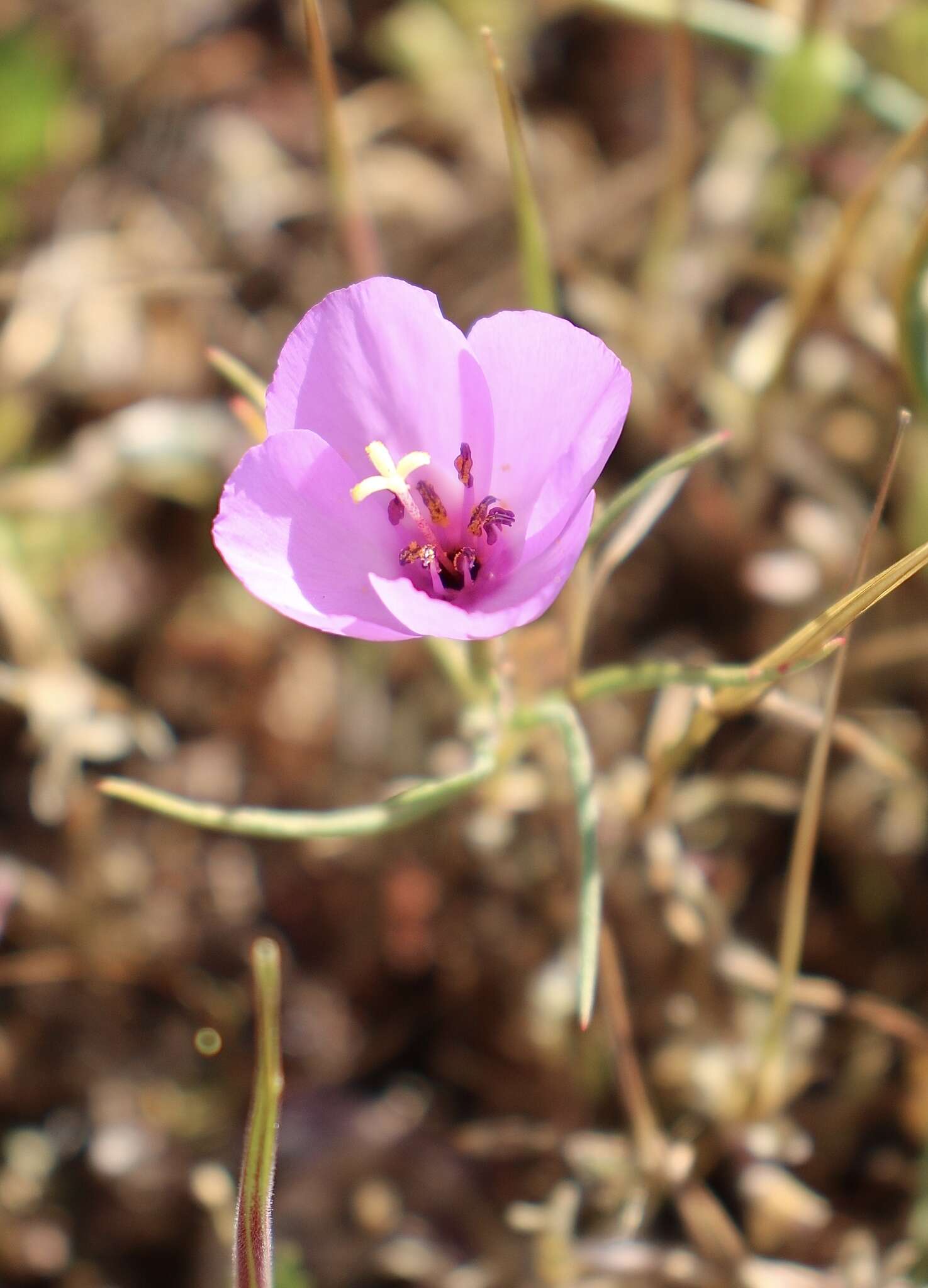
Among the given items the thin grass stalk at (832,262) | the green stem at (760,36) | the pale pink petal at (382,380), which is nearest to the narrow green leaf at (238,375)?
the pale pink petal at (382,380)

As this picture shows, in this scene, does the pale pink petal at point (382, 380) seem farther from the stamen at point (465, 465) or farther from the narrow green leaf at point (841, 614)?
the narrow green leaf at point (841, 614)

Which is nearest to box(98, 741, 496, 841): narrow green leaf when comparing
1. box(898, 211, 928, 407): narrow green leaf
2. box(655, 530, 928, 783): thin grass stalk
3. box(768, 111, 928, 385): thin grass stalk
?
box(655, 530, 928, 783): thin grass stalk

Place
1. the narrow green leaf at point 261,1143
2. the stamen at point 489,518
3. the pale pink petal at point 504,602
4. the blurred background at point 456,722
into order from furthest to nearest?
the blurred background at point 456,722 < the stamen at point 489,518 < the pale pink petal at point 504,602 < the narrow green leaf at point 261,1143

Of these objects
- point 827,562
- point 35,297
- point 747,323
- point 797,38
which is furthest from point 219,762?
point 797,38

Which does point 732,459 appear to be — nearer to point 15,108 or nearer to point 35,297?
point 35,297

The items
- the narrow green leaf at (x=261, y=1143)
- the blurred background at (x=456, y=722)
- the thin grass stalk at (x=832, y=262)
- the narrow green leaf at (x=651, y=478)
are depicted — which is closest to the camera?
the narrow green leaf at (x=261, y=1143)

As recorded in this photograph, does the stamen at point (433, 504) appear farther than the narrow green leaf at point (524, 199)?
Yes

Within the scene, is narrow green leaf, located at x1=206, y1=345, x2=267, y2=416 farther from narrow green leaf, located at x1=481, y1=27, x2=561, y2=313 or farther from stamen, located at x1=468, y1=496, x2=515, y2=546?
narrow green leaf, located at x1=481, y1=27, x2=561, y2=313

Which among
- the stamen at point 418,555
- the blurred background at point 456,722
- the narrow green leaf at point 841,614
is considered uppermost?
the narrow green leaf at point 841,614
